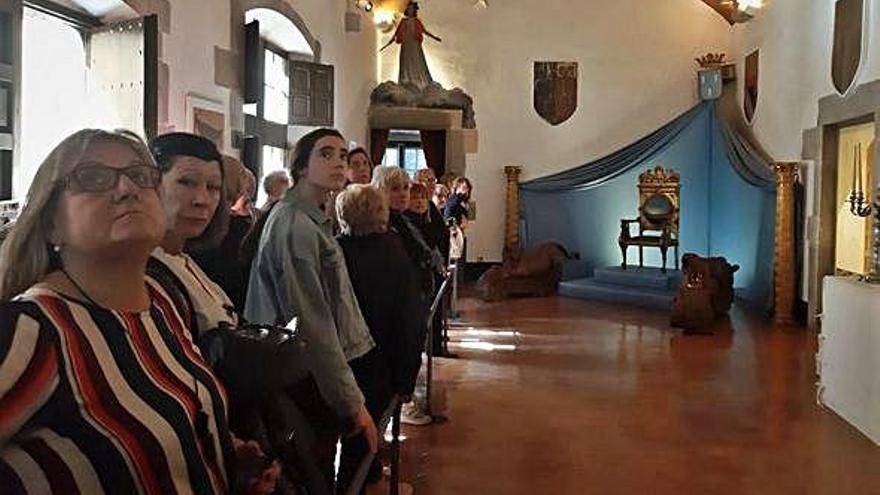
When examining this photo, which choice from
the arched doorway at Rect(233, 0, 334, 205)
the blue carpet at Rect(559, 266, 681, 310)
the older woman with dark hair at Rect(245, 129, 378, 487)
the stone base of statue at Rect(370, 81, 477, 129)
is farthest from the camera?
the stone base of statue at Rect(370, 81, 477, 129)

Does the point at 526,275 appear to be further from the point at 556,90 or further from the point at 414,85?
the point at 414,85

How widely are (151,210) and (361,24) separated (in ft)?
29.5

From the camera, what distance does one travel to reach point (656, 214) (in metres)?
10.6

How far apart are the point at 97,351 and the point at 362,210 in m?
1.81

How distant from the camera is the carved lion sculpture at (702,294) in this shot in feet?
25.8

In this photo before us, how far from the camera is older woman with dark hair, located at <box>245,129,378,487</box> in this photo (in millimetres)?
2230

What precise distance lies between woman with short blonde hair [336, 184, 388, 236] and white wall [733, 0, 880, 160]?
535 cm

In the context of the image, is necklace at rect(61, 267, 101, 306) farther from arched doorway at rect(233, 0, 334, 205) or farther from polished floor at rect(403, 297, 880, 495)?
arched doorway at rect(233, 0, 334, 205)

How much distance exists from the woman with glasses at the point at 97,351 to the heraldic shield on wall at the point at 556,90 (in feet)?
34.5

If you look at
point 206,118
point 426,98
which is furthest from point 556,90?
point 206,118

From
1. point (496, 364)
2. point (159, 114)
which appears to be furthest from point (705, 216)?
point (159, 114)

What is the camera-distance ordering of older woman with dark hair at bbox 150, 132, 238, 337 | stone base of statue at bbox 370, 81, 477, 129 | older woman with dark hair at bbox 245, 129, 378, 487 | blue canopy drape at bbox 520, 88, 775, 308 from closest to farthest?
older woman with dark hair at bbox 150, 132, 238, 337 → older woman with dark hair at bbox 245, 129, 378, 487 → blue canopy drape at bbox 520, 88, 775, 308 → stone base of statue at bbox 370, 81, 477, 129

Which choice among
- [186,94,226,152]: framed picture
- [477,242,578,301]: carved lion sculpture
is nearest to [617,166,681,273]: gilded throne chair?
[477,242,578,301]: carved lion sculpture

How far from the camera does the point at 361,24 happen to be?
9.97 meters
